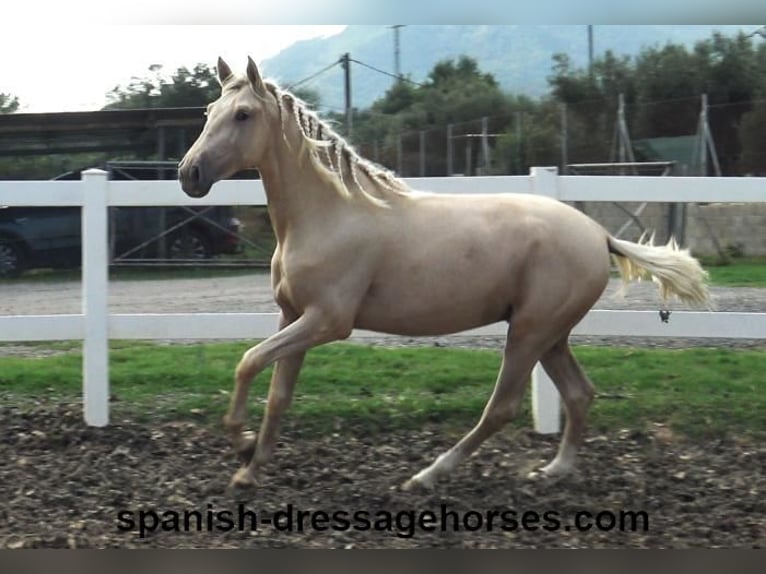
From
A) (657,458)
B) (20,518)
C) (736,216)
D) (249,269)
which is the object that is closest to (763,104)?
(736,216)

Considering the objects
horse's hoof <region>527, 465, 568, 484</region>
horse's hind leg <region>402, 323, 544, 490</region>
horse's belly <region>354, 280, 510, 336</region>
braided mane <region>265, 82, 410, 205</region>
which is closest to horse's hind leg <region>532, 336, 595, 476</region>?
horse's hoof <region>527, 465, 568, 484</region>

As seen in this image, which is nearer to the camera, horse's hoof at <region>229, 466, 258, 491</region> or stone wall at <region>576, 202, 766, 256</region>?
horse's hoof at <region>229, 466, 258, 491</region>

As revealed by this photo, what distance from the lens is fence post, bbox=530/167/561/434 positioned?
6.19 m

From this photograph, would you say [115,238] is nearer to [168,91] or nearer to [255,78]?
[168,91]

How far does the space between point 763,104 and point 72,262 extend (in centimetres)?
1046

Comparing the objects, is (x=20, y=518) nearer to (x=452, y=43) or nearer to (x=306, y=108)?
(x=306, y=108)

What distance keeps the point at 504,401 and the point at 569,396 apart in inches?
15.4

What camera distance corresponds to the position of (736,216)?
1416 cm

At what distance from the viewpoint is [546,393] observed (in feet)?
20.4

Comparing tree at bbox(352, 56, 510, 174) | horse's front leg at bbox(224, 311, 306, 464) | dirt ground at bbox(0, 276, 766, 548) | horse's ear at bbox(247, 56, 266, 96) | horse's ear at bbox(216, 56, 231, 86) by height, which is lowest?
dirt ground at bbox(0, 276, 766, 548)

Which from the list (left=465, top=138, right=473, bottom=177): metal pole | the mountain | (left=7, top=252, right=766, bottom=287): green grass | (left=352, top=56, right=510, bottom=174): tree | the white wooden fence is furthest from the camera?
(left=352, top=56, right=510, bottom=174): tree

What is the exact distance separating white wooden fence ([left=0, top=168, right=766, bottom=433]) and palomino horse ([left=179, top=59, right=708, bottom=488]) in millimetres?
906

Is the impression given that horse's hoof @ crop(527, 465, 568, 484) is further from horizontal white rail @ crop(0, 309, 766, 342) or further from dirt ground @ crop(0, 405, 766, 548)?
horizontal white rail @ crop(0, 309, 766, 342)

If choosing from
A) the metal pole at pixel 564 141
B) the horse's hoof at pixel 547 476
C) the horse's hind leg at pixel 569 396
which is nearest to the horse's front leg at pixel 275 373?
the horse's hind leg at pixel 569 396
